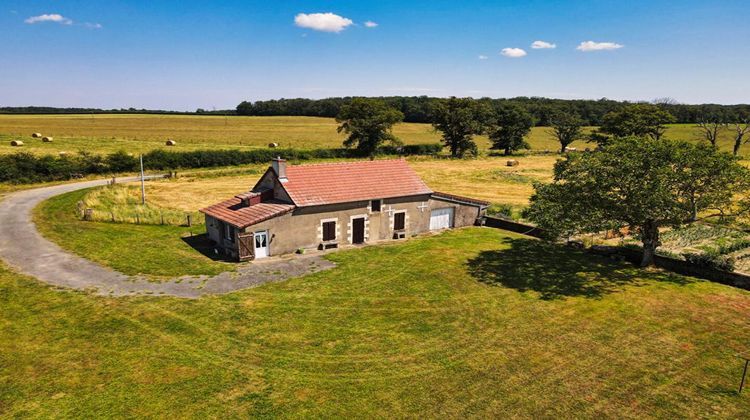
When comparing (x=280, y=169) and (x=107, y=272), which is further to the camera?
(x=280, y=169)

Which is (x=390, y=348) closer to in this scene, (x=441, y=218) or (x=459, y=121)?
(x=441, y=218)

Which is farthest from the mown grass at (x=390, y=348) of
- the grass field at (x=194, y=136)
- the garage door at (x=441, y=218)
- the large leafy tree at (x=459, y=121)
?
the large leafy tree at (x=459, y=121)

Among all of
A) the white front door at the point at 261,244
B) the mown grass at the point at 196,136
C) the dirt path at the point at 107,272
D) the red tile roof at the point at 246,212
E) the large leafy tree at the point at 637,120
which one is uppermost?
the large leafy tree at the point at 637,120

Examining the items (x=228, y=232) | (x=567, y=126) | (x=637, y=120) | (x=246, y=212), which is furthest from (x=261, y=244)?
(x=567, y=126)

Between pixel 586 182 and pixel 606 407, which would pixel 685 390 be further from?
pixel 586 182

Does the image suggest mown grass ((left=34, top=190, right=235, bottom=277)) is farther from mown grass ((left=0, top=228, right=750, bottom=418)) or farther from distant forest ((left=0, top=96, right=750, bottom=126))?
distant forest ((left=0, top=96, right=750, bottom=126))

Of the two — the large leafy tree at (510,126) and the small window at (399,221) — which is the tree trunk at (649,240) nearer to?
the small window at (399,221)
